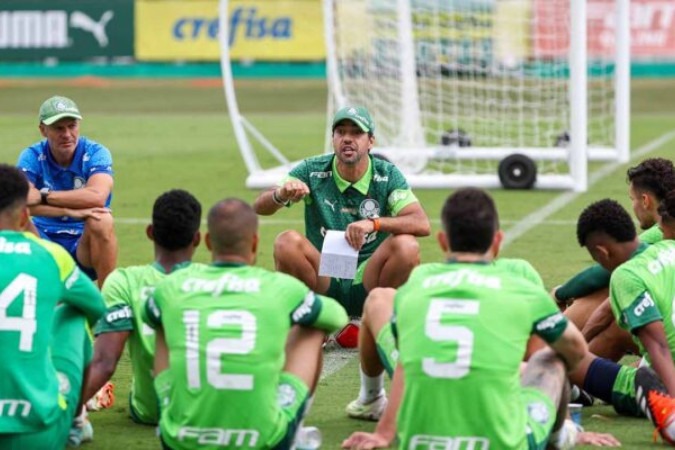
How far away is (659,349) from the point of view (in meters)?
6.43

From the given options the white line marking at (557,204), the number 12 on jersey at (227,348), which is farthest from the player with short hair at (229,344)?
the white line marking at (557,204)

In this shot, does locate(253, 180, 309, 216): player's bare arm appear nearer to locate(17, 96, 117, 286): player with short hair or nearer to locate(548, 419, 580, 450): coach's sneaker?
locate(17, 96, 117, 286): player with short hair

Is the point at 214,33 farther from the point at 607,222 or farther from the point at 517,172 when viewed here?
the point at 607,222

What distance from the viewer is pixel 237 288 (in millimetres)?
5422

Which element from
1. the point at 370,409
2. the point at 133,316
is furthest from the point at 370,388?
the point at 133,316

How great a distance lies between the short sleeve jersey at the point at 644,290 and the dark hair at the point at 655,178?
2.75 ft

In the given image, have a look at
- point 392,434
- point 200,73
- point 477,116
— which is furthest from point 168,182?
point 200,73

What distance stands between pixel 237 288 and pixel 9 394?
35.0 inches

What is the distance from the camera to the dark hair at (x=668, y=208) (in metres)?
6.84

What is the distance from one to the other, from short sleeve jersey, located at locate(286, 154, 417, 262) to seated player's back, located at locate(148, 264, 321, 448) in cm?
281

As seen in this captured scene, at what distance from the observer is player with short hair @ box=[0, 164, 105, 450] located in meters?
5.46

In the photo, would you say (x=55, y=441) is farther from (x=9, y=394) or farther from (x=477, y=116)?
(x=477, y=116)

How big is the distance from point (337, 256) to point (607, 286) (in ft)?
4.56

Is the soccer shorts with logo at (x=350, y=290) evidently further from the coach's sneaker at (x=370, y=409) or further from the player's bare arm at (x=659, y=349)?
the player's bare arm at (x=659, y=349)
